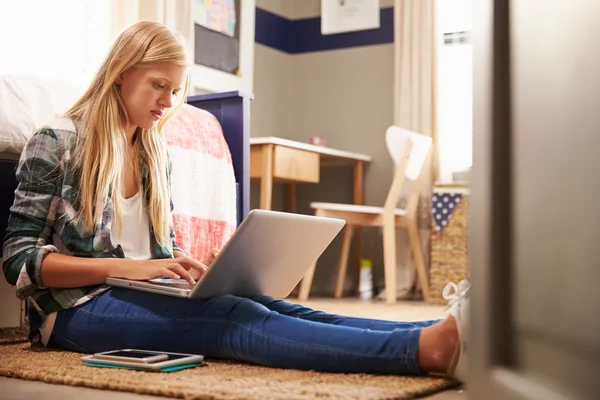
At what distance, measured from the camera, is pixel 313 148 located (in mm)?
3896

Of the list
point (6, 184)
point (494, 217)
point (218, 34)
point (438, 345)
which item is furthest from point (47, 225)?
point (218, 34)

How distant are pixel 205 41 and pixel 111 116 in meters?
2.42

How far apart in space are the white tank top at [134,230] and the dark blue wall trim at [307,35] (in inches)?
115

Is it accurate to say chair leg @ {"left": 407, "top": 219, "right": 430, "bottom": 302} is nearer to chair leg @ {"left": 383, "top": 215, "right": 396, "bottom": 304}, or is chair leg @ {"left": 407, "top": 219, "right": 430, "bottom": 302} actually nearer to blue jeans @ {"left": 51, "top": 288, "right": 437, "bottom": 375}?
chair leg @ {"left": 383, "top": 215, "right": 396, "bottom": 304}

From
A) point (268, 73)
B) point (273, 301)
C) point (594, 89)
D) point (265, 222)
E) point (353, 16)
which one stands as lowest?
point (273, 301)

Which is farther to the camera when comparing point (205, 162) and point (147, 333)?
point (205, 162)

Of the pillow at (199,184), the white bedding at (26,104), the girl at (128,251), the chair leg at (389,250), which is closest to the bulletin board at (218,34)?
the chair leg at (389,250)

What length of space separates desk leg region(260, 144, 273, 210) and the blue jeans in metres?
1.92

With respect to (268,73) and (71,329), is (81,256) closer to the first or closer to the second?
(71,329)

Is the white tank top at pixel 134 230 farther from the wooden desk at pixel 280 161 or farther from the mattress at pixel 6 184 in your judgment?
the wooden desk at pixel 280 161

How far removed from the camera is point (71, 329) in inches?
62.1

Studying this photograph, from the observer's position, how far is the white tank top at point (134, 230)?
1672 millimetres

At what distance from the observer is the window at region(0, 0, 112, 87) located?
307cm

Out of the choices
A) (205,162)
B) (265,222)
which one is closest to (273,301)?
(265,222)
